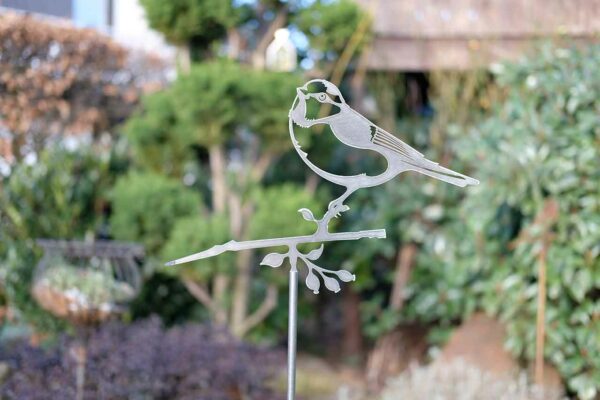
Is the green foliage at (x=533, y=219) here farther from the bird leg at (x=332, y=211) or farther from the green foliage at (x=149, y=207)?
the bird leg at (x=332, y=211)

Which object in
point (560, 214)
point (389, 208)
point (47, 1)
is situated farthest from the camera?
point (47, 1)

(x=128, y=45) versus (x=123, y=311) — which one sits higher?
(x=128, y=45)

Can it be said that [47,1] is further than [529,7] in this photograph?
Yes

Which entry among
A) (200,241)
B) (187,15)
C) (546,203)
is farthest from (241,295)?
(546,203)

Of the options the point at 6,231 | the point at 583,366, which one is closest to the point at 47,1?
the point at 6,231

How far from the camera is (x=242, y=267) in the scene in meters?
5.95

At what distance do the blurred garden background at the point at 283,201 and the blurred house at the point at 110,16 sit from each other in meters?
0.08

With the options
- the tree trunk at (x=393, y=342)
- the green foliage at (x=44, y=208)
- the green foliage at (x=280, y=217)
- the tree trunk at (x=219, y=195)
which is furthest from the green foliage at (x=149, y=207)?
the tree trunk at (x=393, y=342)

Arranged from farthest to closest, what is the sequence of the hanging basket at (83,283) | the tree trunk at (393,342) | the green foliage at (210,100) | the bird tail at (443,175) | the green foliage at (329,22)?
the tree trunk at (393,342), the green foliage at (329,22), the green foliage at (210,100), the hanging basket at (83,283), the bird tail at (443,175)

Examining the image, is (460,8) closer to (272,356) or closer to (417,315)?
(417,315)

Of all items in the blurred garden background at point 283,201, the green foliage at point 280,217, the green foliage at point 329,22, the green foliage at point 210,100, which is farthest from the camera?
the green foliage at point 329,22

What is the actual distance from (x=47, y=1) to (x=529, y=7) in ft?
14.7

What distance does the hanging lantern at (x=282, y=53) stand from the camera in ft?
18.7

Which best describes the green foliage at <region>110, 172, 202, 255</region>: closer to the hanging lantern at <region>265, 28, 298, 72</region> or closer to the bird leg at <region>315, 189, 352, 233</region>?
the hanging lantern at <region>265, 28, 298, 72</region>
